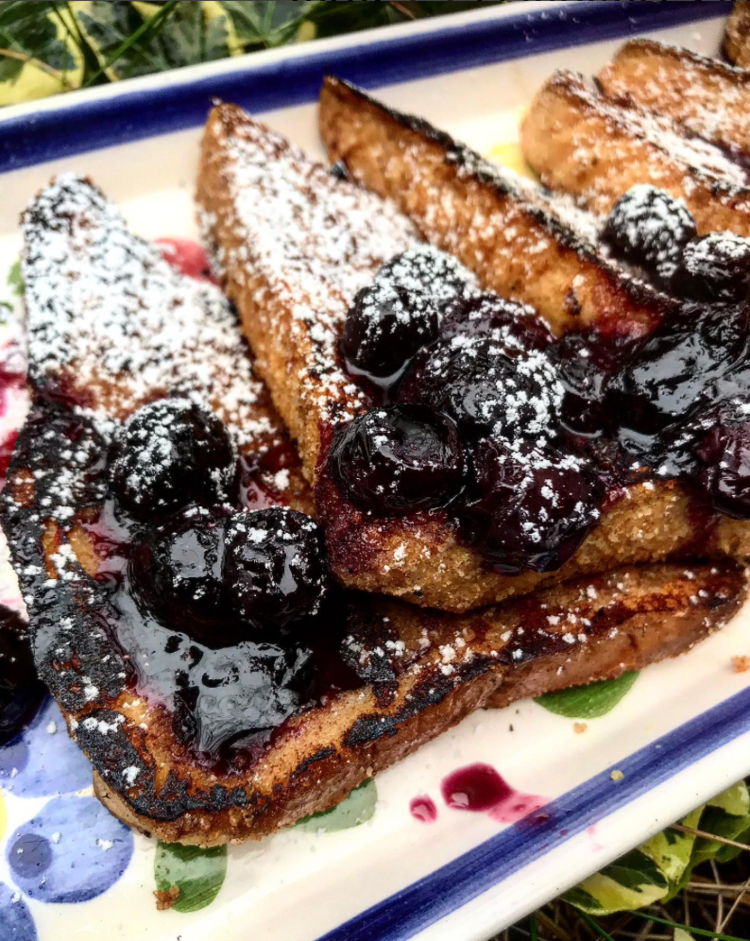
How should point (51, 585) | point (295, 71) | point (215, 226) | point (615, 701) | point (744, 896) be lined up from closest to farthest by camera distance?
point (51, 585)
point (615, 701)
point (744, 896)
point (215, 226)
point (295, 71)

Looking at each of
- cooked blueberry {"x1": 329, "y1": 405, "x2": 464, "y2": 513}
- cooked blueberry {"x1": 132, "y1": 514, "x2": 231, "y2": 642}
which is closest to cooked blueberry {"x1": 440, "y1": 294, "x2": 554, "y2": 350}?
cooked blueberry {"x1": 329, "y1": 405, "x2": 464, "y2": 513}

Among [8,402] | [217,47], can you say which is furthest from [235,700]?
[217,47]

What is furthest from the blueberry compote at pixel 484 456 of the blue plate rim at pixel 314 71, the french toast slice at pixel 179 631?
the blue plate rim at pixel 314 71

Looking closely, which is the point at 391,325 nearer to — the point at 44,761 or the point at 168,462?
the point at 168,462

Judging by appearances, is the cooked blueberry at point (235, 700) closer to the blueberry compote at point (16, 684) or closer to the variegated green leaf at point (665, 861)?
the blueberry compote at point (16, 684)

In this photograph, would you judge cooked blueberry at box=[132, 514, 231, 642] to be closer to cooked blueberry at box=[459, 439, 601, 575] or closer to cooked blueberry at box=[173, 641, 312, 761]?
cooked blueberry at box=[173, 641, 312, 761]

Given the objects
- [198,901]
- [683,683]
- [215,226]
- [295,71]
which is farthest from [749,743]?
[295,71]

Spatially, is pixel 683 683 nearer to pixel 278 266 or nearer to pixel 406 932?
pixel 406 932
